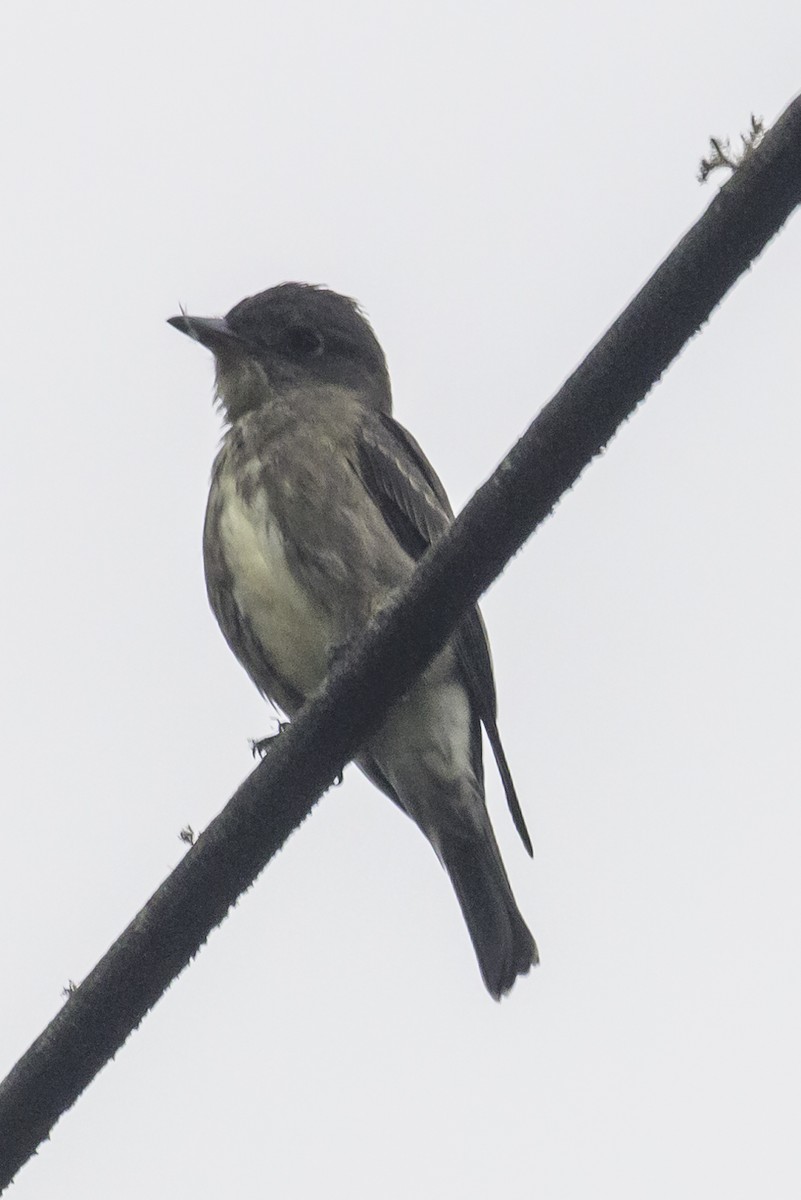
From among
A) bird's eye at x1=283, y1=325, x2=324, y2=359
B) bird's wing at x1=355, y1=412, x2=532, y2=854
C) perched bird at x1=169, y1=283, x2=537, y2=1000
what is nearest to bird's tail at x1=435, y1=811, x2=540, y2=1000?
perched bird at x1=169, y1=283, x2=537, y2=1000

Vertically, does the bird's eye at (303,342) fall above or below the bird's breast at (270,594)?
above

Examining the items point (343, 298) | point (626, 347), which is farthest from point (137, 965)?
point (343, 298)

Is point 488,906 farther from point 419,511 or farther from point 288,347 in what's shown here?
point 288,347

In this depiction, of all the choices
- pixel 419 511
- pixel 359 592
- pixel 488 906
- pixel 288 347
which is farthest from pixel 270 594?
pixel 288 347

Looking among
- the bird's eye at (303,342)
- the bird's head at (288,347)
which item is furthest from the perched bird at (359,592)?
the bird's eye at (303,342)

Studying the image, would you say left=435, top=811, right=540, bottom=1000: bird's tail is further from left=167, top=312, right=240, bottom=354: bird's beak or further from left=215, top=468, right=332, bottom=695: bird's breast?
left=167, top=312, right=240, bottom=354: bird's beak

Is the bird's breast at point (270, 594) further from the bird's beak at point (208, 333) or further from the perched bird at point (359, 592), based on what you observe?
the bird's beak at point (208, 333)
